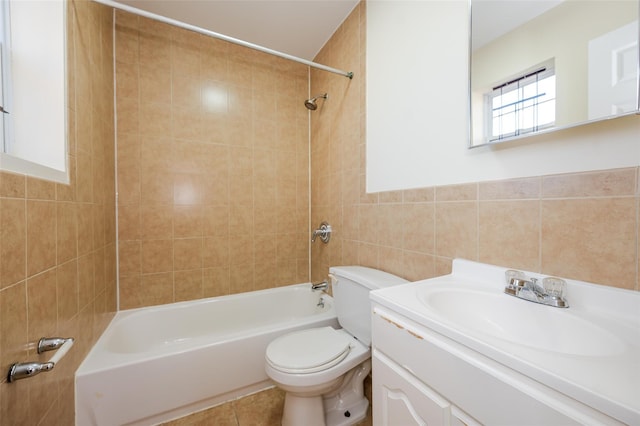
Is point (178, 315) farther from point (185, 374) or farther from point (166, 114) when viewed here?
point (166, 114)

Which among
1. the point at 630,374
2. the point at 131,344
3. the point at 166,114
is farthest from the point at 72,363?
the point at 630,374

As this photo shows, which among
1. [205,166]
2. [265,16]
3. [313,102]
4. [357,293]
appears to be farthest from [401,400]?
[265,16]

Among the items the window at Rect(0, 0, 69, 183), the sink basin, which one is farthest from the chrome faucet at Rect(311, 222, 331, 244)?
the window at Rect(0, 0, 69, 183)

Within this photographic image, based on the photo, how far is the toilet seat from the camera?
43.0 inches

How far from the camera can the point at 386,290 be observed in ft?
2.72

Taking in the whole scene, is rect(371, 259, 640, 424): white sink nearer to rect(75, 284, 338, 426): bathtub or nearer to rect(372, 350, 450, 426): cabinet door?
rect(372, 350, 450, 426): cabinet door

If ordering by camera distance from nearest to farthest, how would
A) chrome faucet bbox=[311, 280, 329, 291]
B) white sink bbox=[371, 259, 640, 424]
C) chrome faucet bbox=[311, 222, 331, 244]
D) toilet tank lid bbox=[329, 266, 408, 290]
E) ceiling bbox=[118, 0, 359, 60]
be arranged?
white sink bbox=[371, 259, 640, 424]
toilet tank lid bbox=[329, 266, 408, 290]
ceiling bbox=[118, 0, 359, 60]
chrome faucet bbox=[311, 280, 329, 291]
chrome faucet bbox=[311, 222, 331, 244]

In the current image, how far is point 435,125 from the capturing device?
3.67 feet

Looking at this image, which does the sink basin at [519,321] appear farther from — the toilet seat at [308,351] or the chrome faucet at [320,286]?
the chrome faucet at [320,286]

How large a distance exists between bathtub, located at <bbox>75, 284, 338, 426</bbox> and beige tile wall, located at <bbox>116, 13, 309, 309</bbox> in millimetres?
164

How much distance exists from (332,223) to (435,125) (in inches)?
41.6

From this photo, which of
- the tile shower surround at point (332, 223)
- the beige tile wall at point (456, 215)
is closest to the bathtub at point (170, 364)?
the tile shower surround at point (332, 223)

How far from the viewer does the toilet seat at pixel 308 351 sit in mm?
1093

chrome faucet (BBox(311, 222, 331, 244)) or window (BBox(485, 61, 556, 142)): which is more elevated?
window (BBox(485, 61, 556, 142))
